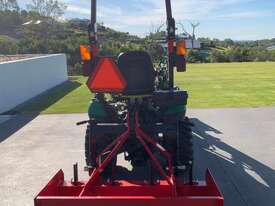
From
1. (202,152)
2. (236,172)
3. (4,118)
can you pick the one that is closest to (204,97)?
(4,118)

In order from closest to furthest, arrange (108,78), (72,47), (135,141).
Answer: (108,78) → (135,141) → (72,47)

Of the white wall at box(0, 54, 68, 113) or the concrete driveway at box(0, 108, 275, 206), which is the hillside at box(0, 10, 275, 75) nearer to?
the white wall at box(0, 54, 68, 113)

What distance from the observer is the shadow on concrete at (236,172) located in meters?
5.28

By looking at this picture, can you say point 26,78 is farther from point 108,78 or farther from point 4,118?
point 108,78

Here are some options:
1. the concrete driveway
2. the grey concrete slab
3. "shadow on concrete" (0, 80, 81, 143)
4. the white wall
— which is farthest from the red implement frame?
the white wall

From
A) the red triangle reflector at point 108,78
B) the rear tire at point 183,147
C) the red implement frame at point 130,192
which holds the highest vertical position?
the red triangle reflector at point 108,78

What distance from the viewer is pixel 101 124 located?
5.04 meters

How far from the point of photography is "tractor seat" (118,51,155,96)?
475 centimetres

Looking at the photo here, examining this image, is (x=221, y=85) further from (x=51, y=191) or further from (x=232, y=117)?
(x=51, y=191)

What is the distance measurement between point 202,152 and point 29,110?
21.0ft

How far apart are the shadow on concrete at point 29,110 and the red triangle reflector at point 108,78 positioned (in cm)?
518

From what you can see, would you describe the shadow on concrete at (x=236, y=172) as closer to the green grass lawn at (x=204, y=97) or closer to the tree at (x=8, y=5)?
the green grass lawn at (x=204, y=97)

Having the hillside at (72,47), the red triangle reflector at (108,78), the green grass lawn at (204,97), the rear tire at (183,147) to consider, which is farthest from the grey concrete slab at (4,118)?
the red triangle reflector at (108,78)

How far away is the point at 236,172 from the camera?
627cm
